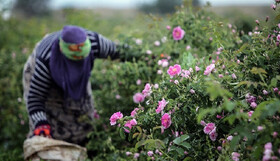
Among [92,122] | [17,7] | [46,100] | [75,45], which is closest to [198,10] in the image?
[75,45]

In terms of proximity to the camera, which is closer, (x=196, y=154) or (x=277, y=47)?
(x=277, y=47)

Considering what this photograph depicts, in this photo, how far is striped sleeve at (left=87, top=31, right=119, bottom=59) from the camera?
10.2ft

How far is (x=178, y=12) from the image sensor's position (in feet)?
10.4

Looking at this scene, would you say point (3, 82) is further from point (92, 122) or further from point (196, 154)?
point (196, 154)

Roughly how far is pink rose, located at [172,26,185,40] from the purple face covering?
0.82 meters

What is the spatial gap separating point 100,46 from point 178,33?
0.75 meters

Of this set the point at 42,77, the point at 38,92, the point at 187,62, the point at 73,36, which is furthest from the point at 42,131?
the point at 187,62

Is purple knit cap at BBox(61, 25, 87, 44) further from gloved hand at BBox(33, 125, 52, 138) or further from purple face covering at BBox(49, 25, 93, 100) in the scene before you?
gloved hand at BBox(33, 125, 52, 138)

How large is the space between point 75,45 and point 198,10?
51.5 inches

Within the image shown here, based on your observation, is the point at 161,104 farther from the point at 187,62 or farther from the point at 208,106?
the point at 187,62

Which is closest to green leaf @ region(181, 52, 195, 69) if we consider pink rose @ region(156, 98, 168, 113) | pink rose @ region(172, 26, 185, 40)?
pink rose @ region(156, 98, 168, 113)

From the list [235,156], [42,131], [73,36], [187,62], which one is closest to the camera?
[235,156]

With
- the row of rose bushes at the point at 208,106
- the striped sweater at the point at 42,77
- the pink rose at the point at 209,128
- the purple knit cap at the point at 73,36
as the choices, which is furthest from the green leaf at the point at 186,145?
the striped sweater at the point at 42,77

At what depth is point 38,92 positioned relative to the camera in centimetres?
302
